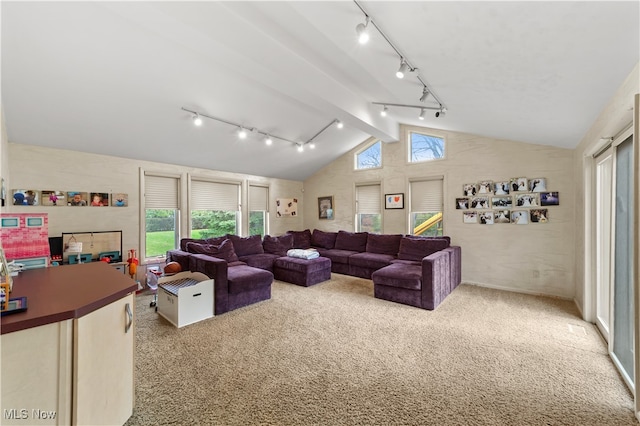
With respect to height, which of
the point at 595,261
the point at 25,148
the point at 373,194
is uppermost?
the point at 25,148

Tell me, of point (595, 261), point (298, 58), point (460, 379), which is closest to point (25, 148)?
point (298, 58)

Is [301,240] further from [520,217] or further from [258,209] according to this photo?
[520,217]

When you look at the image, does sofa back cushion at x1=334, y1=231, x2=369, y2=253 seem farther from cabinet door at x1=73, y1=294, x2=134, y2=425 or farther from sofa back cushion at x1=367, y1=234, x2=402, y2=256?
cabinet door at x1=73, y1=294, x2=134, y2=425

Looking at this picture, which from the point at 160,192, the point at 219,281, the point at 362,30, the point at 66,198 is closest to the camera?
the point at 362,30

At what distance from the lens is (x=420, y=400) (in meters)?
1.85

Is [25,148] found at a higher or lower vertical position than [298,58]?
lower

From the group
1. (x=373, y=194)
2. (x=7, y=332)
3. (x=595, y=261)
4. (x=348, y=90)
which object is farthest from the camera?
(x=373, y=194)

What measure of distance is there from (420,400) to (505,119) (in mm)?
3478

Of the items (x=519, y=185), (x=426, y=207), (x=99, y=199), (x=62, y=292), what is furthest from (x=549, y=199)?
(x=99, y=199)

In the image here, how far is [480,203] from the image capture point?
469 cm

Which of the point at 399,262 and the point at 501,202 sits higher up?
the point at 501,202

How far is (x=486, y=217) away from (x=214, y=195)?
5289 mm

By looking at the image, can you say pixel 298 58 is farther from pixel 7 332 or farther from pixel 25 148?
pixel 25 148

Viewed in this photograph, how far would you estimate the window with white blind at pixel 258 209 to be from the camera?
6.31m
